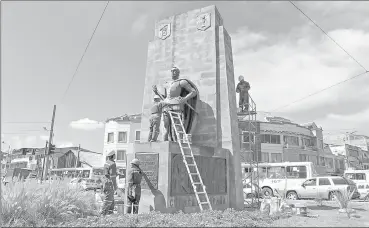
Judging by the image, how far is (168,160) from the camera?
26.6ft

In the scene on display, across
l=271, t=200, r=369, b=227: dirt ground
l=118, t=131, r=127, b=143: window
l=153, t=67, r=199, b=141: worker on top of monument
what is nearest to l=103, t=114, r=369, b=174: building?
l=118, t=131, r=127, b=143: window

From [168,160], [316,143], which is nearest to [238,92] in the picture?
[168,160]

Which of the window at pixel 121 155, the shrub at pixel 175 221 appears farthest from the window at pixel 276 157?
the shrub at pixel 175 221

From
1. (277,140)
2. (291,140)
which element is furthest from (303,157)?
(277,140)

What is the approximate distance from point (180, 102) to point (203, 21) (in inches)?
147

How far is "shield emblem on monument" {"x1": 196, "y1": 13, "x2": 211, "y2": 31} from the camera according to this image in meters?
11.4

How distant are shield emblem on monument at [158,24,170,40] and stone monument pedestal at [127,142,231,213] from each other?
202 inches

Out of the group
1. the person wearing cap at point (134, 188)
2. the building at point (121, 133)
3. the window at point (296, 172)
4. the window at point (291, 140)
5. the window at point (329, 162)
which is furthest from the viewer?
the window at point (329, 162)

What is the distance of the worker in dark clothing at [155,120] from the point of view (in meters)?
9.05

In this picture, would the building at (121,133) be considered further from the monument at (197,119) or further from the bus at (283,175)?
the monument at (197,119)

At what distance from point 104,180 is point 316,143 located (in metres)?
39.0

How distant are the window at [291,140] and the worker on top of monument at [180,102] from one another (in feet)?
99.5

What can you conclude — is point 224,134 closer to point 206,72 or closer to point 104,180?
point 206,72

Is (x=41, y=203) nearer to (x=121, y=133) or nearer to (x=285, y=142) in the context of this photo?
(x=285, y=142)
